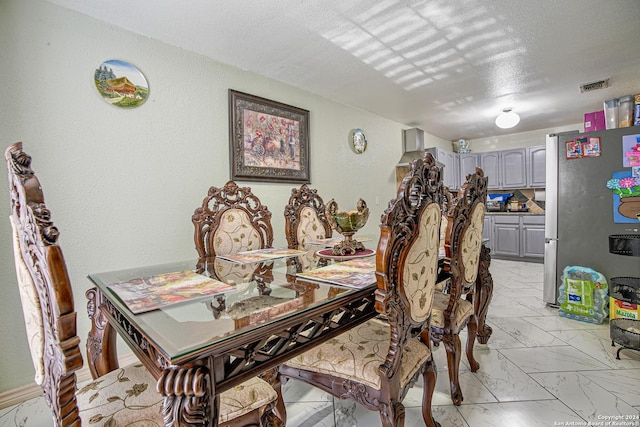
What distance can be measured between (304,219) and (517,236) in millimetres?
4649

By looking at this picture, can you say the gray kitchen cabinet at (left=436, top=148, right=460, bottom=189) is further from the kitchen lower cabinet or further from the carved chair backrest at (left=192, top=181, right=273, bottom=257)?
the carved chair backrest at (left=192, top=181, right=273, bottom=257)

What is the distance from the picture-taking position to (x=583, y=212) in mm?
2627

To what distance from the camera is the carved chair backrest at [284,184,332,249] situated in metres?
2.20

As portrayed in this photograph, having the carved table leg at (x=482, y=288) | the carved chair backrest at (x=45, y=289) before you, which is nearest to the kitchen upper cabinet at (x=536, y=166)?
the carved table leg at (x=482, y=288)

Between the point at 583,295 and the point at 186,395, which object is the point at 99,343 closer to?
the point at 186,395

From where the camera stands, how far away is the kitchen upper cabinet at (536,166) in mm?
5039

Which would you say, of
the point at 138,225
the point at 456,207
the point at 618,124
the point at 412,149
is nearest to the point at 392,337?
the point at 456,207

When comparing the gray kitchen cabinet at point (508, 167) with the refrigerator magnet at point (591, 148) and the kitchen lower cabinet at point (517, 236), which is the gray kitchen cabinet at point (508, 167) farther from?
the refrigerator magnet at point (591, 148)

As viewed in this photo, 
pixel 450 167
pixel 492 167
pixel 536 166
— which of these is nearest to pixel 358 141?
pixel 450 167

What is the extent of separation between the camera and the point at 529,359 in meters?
1.93

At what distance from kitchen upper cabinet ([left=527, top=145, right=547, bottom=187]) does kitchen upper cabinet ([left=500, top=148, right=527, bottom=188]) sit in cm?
7

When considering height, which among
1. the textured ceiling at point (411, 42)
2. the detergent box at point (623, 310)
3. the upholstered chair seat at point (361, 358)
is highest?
the textured ceiling at point (411, 42)

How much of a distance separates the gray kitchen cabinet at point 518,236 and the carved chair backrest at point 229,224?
194 inches

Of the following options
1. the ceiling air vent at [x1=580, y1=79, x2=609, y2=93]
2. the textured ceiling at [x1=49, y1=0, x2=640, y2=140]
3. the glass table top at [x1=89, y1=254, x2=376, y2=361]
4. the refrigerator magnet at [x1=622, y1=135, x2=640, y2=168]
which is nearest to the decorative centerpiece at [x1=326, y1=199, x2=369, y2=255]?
the glass table top at [x1=89, y1=254, x2=376, y2=361]
